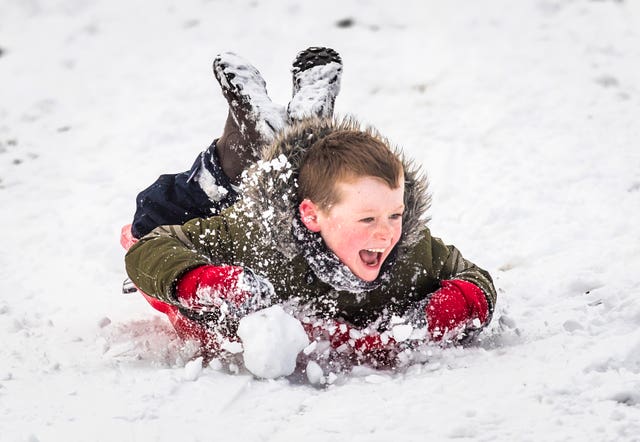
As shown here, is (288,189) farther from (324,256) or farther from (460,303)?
(460,303)

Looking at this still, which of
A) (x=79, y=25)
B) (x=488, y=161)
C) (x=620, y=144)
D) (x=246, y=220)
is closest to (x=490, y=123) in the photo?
(x=488, y=161)

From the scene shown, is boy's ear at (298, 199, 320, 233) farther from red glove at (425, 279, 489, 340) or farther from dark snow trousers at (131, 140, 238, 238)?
dark snow trousers at (131, 140, 238, 238)

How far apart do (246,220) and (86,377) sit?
702 mm

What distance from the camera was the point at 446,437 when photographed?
1.90m

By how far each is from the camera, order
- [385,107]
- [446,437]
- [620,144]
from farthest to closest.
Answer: [385,107] < [620,144] < [446,437]

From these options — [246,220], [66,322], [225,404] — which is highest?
[246,220]

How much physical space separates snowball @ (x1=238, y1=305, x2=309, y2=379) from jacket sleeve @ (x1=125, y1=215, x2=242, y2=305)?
0.31 metres

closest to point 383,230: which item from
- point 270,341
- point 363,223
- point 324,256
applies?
point 363,223

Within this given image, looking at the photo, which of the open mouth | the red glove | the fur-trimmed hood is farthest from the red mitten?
the red glove

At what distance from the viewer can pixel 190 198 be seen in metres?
3.28

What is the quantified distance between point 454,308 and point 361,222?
1.40 feet

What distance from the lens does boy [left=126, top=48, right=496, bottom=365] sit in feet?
7.97

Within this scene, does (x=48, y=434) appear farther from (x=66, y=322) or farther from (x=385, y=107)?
(x=385, y=107)

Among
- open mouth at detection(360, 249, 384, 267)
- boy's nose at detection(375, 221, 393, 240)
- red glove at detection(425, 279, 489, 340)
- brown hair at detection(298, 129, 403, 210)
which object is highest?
brown hair at detection(298, 129, 403, 210)
